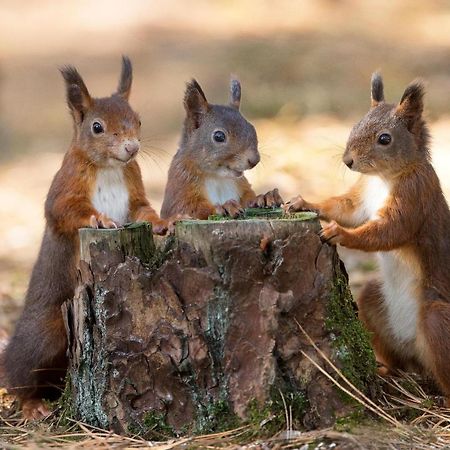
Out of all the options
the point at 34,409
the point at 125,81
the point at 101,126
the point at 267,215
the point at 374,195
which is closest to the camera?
the point at 267,215

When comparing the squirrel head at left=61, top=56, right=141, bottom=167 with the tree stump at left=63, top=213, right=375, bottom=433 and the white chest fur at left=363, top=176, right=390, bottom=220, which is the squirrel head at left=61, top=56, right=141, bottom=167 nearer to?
the tree stump at left=63, top=213, right=375, bottom=433

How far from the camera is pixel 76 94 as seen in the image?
4.57 m

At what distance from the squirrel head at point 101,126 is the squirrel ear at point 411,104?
1246mm

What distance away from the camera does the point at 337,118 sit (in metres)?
10.4

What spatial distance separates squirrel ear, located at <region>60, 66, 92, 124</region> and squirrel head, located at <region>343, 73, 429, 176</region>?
1259 mm

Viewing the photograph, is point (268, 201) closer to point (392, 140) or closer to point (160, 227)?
point (160, 227)

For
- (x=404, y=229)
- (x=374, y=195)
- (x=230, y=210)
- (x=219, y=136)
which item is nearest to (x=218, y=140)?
(x=219, y=136)

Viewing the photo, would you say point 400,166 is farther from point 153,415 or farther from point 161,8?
point 161,8

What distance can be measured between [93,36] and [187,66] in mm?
1885

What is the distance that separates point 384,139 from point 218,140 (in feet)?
2.70

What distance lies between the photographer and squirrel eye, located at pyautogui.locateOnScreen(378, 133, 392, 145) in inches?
176

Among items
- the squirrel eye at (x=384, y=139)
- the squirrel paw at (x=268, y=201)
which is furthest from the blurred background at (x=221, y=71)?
the squirrel eye at (x=384, y=139)

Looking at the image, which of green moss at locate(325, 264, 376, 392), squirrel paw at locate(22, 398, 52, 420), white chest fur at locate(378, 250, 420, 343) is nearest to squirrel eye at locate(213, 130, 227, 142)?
white chest fur at locate(378, 250, 420, 343)

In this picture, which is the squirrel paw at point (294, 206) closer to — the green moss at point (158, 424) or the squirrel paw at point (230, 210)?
the squirrel paw at point (230, 210)
